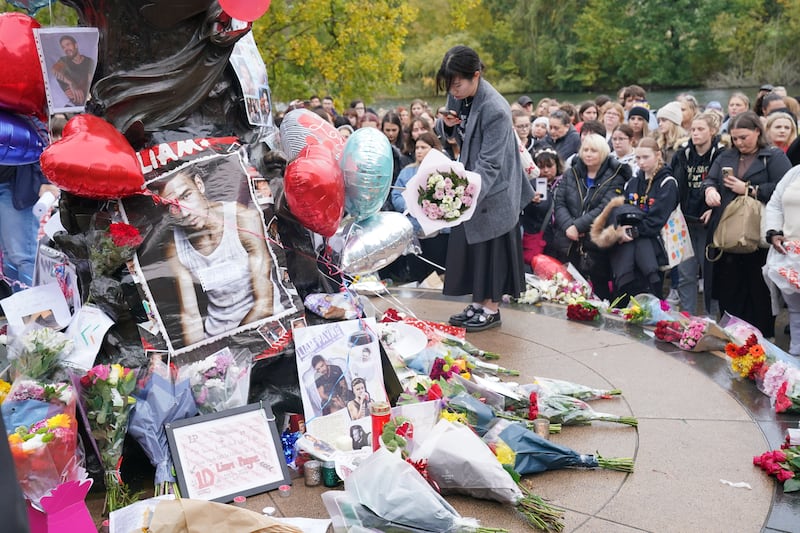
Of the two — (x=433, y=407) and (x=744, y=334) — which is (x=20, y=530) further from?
(x=744, y=334)

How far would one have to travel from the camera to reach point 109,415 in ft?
11.4

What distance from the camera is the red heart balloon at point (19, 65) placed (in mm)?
3799

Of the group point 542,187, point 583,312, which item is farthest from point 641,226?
point 542,187

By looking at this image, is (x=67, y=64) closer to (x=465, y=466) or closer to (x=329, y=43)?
(x=465, y=466)

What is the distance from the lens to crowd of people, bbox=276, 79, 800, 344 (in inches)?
252

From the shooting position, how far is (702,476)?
3.66m

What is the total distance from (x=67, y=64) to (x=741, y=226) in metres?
5.03

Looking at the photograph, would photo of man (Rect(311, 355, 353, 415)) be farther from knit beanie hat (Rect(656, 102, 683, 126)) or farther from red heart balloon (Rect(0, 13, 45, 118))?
knit beanie hat (Rect(656, 102, 683, 126))

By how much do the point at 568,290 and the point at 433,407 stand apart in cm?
322

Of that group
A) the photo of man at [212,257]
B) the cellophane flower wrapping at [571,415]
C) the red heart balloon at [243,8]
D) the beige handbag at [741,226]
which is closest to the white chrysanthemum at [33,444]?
the photo of man at [212,257]

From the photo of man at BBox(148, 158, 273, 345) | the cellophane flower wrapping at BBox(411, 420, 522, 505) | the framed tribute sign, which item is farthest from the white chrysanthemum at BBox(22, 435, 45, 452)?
the cellophane flower wrapping at BBox(411, 420, 522, 505)

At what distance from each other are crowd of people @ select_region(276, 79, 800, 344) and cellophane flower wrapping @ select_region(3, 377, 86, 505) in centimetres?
335

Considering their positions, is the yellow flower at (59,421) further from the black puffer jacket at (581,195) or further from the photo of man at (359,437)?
the black puffer jacket at (581,195)

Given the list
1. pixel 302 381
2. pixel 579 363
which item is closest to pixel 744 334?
pixel 579 363
